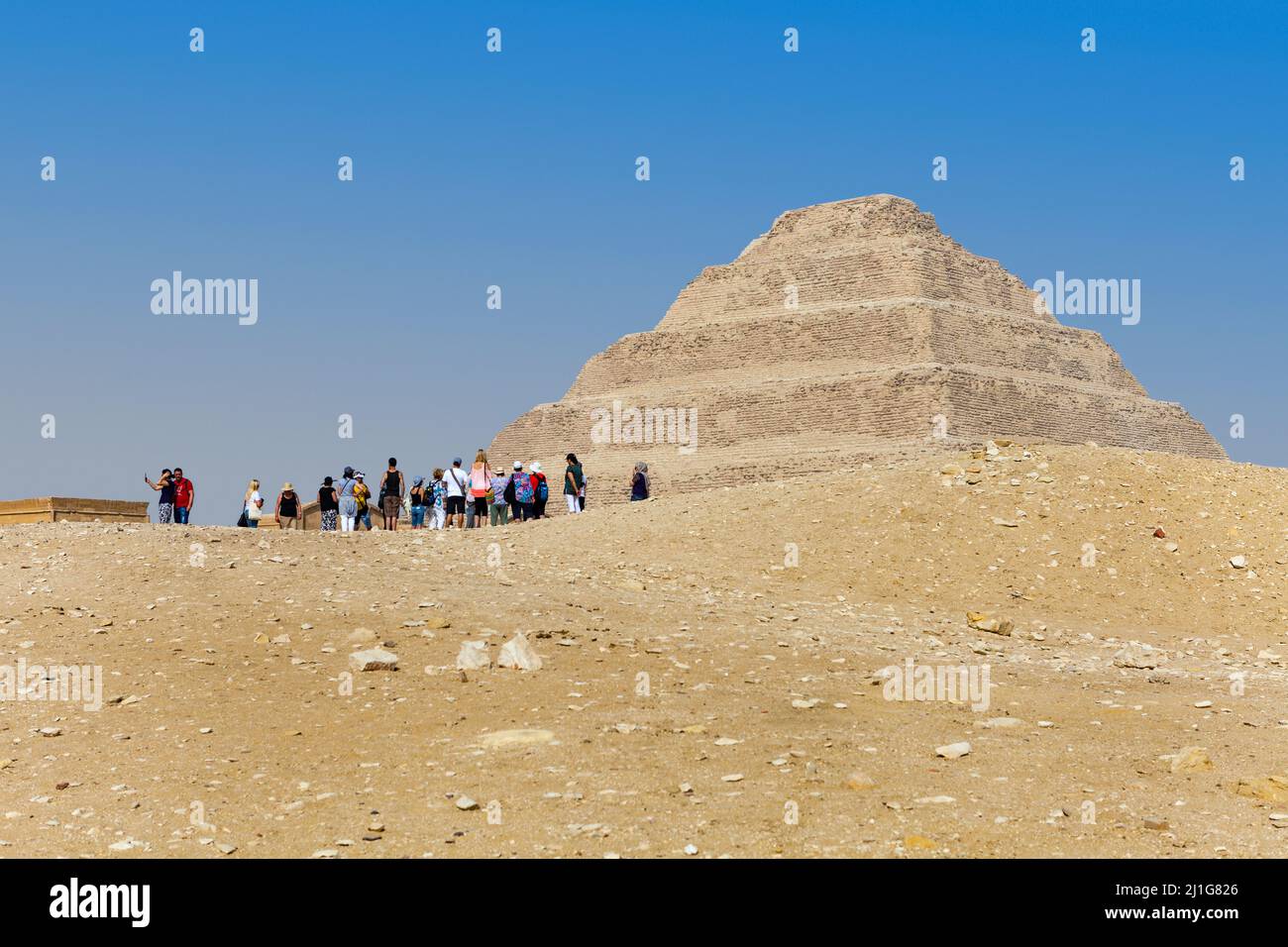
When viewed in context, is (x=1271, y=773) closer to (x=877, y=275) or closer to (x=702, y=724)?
(x=702, y=724)

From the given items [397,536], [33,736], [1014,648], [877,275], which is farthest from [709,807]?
[877,275]

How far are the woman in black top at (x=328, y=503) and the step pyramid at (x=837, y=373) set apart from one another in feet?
130

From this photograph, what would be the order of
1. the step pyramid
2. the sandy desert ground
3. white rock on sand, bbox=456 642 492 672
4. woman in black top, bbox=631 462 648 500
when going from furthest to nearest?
the step pyramid
woman in black top, bbox=631 462 648 500
white rock on sand, bbox=456 642 492 672
the sandy desert ground

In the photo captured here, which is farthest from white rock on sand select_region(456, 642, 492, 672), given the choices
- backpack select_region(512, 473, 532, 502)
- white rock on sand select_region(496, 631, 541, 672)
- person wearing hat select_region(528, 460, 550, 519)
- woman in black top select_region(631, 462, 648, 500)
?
woman in black top select_region(631, 462, 648, 500)

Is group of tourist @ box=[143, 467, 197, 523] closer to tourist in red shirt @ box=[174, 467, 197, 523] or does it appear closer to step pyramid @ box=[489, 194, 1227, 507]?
tourist in red shirt @ box=[174, 467, 197, 523]

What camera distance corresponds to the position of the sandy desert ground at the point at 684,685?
7680 millimetres

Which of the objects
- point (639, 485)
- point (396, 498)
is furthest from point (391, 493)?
point (639, 485)

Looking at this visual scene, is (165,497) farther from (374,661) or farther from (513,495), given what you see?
(374,661)

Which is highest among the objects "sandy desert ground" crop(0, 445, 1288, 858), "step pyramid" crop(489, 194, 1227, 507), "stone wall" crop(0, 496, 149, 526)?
"step pyramid" crop(489, 194, 1227, 507)

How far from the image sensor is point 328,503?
2344 centimetres

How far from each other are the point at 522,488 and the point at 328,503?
336 cm

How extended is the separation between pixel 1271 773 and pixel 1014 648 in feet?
18.8

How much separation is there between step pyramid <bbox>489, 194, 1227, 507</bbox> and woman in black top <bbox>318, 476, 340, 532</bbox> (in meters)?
39.7

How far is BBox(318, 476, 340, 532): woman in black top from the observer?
76.9 ft
